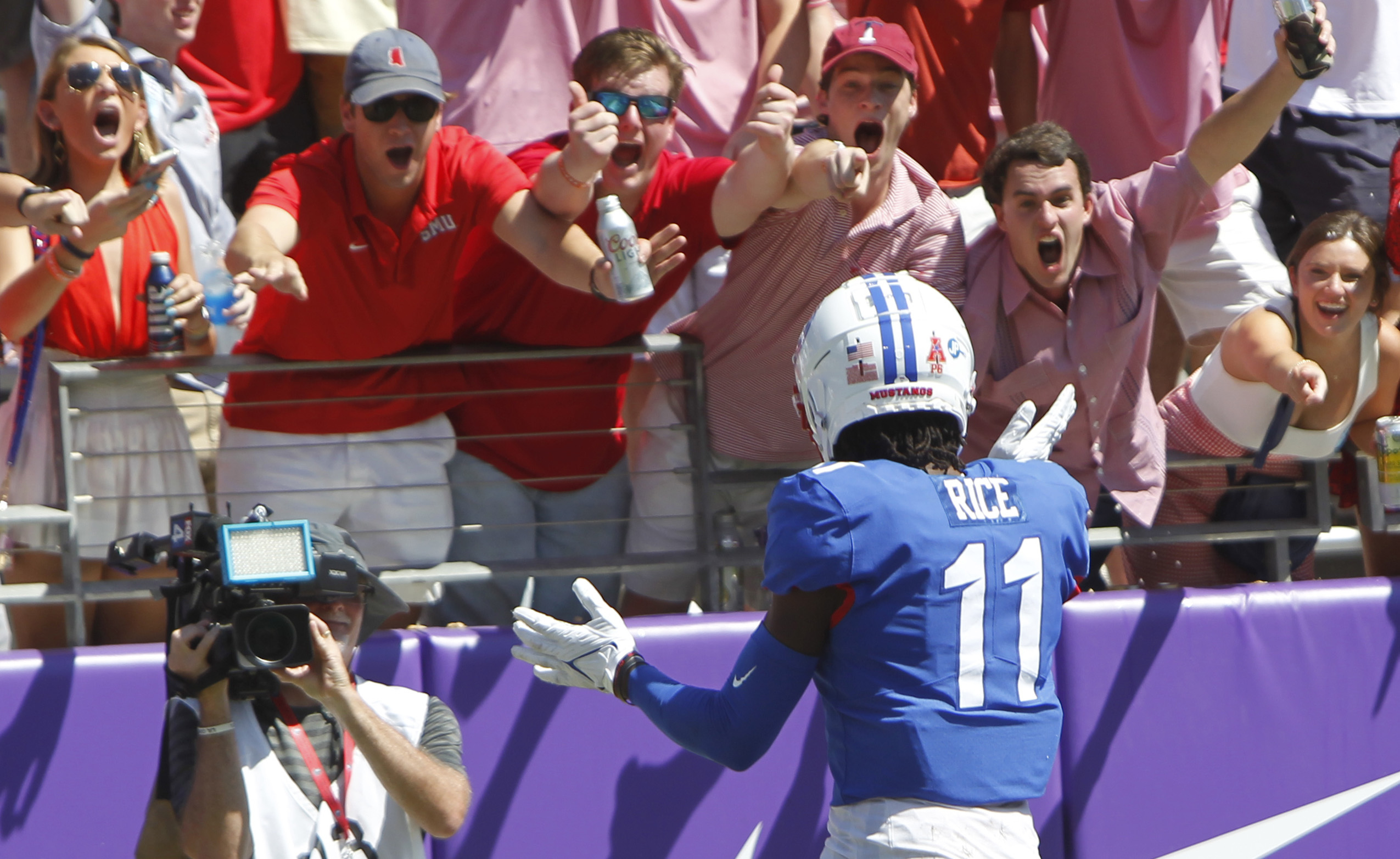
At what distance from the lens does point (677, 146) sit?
5664 millimetres

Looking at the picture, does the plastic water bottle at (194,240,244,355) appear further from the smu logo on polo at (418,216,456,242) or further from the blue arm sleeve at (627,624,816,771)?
the blue arm sleeve at (627,624,816,771)

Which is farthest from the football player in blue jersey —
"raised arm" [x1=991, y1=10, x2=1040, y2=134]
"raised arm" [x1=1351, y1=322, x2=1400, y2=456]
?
"raised arm" [x1=991, y1=10, x2=1040, y2=134]

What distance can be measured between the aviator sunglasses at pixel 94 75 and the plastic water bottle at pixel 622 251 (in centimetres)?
150

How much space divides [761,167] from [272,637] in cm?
222

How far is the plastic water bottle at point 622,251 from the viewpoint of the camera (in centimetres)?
421

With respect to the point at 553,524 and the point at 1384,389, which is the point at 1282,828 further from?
the point at 553,524

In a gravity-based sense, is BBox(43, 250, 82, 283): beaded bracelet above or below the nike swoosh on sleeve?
above

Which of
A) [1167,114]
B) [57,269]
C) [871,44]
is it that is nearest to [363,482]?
[57,269]

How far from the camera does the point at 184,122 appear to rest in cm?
526

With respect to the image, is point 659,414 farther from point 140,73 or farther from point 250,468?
point 140,73

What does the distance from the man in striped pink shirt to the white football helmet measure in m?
1.71

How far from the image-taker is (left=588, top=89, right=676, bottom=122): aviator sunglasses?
4.70 m

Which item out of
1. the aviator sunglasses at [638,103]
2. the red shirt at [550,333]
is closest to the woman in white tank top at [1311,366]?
the red shirt at [550,333]

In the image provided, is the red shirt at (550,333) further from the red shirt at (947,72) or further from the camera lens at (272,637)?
the camera lens at (272,637)
